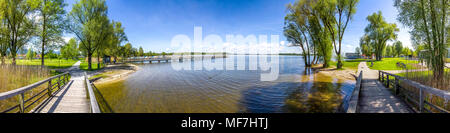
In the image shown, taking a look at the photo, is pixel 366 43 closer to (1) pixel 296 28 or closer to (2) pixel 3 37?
(1) pixel 296 28

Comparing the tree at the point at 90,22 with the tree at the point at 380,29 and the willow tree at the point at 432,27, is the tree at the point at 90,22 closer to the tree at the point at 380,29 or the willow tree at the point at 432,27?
the willow tree at the point at 432,27

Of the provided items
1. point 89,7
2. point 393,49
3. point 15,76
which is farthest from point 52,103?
point 393,49

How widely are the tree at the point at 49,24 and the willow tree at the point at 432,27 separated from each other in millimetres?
27969

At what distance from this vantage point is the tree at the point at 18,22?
1298cm

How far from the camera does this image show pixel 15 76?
6953 mm

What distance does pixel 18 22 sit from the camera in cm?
1376

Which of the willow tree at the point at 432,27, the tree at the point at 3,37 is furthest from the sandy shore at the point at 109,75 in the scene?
the willow tree at the point at 432,27

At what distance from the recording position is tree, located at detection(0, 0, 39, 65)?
12984 mm

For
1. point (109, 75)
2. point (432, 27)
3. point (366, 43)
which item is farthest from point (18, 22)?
point (366, 43)

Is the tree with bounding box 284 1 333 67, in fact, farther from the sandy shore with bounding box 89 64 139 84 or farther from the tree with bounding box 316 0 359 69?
the sandy shore with bounding box 89 64 139 84

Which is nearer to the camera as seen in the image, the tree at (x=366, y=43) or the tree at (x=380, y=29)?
the tree at (x=380, y=29)

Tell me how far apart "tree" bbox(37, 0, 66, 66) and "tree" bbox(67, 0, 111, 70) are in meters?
1.35
